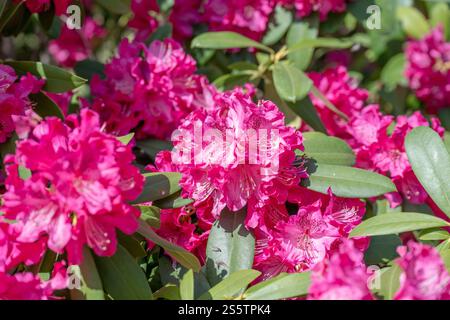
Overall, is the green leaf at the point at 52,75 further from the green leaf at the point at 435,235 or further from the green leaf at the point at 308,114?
the green leaf at the point at 435,235

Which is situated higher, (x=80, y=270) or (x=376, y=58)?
(x=376, y=58)

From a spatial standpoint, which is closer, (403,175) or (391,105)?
(403,175)

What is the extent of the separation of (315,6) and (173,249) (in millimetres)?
1228

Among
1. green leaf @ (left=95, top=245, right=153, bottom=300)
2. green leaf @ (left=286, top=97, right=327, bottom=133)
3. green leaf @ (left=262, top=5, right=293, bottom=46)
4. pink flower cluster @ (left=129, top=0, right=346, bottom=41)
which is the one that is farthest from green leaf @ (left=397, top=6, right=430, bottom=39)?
green leaf @ (left=95, top=245, right=153, bottom=300)

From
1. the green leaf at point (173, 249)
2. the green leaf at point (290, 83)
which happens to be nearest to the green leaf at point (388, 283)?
the green leaf at point (173, 249)

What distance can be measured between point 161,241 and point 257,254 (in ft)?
0.83

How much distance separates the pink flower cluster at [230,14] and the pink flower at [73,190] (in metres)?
1.12

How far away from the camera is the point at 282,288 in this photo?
1.14 m

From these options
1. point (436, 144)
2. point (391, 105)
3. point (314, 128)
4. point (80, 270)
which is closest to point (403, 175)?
point (436, 144)

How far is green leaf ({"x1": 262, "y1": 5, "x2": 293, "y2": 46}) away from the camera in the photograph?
85.4 inches

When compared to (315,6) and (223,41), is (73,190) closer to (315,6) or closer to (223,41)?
(223,41)

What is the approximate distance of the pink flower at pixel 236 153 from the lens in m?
1.31
